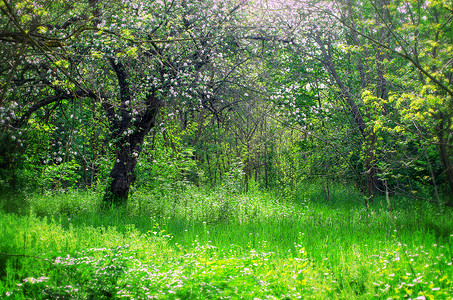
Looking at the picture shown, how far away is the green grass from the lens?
338 centimetres

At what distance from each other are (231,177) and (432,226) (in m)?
7.25

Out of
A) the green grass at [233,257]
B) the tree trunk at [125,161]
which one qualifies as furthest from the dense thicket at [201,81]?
the green grass at [233,257]

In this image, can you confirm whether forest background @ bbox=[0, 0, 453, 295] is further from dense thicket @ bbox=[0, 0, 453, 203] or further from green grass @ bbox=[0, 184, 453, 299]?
green grass @ bbox=[0, 184, 453, 299]

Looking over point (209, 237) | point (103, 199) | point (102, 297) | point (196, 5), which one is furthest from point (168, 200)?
point (102, 297)

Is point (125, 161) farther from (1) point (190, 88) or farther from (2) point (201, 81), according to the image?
(2) point (201, 81)

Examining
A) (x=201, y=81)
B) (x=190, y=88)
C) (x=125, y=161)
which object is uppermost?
(x=201, y=81)

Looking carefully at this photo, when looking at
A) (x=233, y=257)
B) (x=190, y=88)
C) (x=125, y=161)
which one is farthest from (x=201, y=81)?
(x=233, y=257)

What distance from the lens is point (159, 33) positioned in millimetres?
7590

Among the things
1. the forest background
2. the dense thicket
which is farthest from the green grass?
the dense thicket

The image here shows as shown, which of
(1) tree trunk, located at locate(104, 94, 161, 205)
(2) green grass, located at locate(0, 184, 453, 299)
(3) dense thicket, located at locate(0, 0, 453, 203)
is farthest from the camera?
(1) tree trunk, located at locate(104, 94, 161, 205)

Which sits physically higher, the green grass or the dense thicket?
the dense thicket

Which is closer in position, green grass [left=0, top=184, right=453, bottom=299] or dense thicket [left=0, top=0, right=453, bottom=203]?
green grass [left=0, top=184, right=453, bottom=299]

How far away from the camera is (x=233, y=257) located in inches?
168

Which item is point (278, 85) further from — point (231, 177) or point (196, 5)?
point (231, 177)
